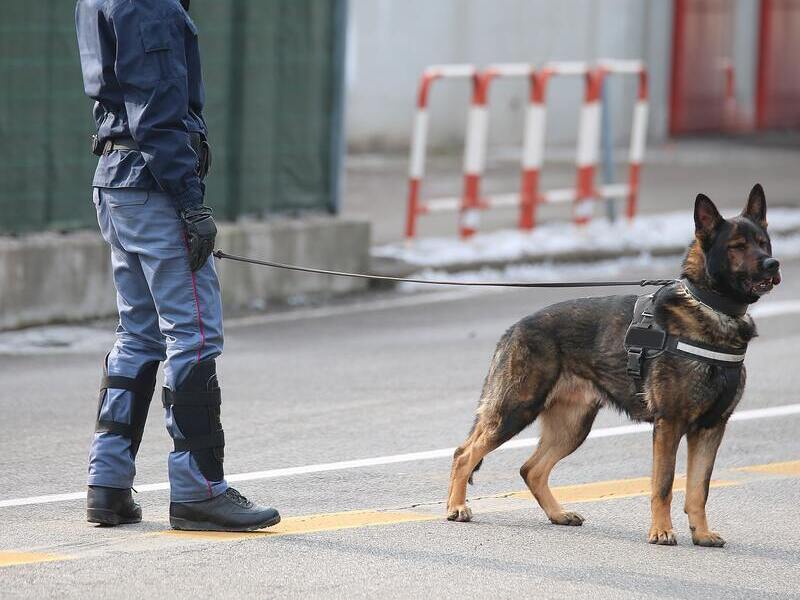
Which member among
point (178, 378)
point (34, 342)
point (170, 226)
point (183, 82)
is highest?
point (183, 82)

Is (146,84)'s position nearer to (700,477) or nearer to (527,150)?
(700,477)

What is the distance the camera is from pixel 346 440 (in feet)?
25.7

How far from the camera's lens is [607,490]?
22.9ft

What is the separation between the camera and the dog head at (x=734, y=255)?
587 centimetres

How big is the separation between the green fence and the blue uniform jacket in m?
5.28

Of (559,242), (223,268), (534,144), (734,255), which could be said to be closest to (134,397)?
(734,255)

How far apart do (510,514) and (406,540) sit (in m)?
0.64

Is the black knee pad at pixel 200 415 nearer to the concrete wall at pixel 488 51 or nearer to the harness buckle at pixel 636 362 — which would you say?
the harness buckle at pixel 636 362

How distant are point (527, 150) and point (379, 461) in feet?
24.7

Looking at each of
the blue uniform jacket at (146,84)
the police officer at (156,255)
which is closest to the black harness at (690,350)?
the police officer at (156,255)

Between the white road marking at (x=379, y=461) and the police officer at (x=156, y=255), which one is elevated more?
the police officer at (x=156, y=255)

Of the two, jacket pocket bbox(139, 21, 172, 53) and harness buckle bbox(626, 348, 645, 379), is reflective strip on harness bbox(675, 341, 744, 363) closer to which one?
harness buckle bbox(626, 348, 645, 379)

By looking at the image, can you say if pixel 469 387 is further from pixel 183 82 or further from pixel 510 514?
pixel 183 82

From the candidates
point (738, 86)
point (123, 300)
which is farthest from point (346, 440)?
point (738, 86)
